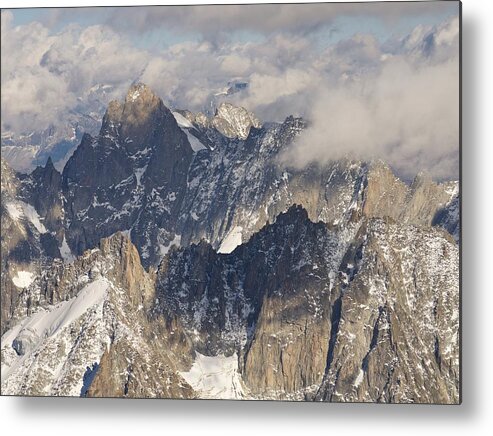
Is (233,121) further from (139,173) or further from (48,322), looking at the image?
(48,322)

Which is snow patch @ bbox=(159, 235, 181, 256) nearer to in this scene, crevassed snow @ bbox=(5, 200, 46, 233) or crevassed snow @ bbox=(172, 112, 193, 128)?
crevassed snow @ bbox=(5, 200, 46, 233)

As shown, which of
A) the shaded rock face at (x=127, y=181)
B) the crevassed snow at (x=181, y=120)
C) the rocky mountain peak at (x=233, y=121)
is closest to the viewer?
the shaded rock face at (x=127, y=181)

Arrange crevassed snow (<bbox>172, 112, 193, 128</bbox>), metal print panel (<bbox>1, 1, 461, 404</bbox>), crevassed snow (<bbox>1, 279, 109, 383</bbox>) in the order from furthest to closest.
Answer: crevassed snow (<bbox>172, 112, 193, 128</bbox>) < crevassed snow (<bbox>1, 279, 109, 383</bbox>) < metal print panel (<bbox>1, 1, 461, 404</bbox>)

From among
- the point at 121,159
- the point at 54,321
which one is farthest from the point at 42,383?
the point at 121,159

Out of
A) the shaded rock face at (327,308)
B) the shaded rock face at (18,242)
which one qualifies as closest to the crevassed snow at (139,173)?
the shaded rock face at (18,242)

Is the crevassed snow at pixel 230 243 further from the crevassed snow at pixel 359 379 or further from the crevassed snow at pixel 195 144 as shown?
the crevassed snow at pixel 195 144


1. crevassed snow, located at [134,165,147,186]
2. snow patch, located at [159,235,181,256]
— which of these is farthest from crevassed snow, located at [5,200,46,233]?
crevassed snow, located at [134,165,147,186]
